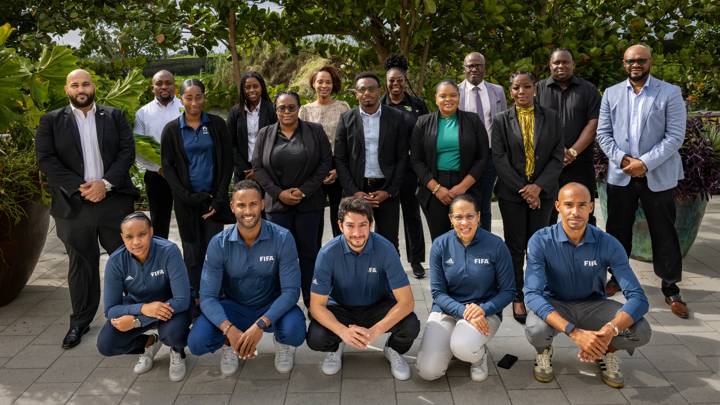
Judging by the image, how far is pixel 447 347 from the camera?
3.38 m

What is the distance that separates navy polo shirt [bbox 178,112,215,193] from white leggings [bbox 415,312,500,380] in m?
1.90

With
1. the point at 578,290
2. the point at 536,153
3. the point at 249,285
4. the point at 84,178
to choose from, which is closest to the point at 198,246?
the point at 84,178

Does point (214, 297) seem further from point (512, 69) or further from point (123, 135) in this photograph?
point (512, 69)

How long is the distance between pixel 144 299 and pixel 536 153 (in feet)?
8.64

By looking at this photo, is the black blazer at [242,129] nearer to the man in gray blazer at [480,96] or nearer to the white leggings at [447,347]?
the man in gray blazer at [480,96]

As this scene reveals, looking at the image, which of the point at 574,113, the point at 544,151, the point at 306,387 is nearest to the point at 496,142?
the point at 544,151

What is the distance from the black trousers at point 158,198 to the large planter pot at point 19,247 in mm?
776

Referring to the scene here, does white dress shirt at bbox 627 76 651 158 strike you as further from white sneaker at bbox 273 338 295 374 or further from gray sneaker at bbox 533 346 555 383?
white sneaker at bbox 273 338 295 374

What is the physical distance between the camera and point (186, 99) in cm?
425

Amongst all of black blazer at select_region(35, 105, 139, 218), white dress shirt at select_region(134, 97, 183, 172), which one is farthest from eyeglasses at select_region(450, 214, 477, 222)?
white dress shirt at select_region(134, 97, 183, 172)

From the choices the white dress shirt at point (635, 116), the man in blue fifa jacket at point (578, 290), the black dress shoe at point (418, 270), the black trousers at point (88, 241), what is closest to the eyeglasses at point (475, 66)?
the white dress shirt at point (635, 116)

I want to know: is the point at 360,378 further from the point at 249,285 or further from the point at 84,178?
the point at 84,178

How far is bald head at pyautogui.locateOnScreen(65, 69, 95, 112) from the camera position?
396 cm

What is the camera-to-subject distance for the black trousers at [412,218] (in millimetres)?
4945
